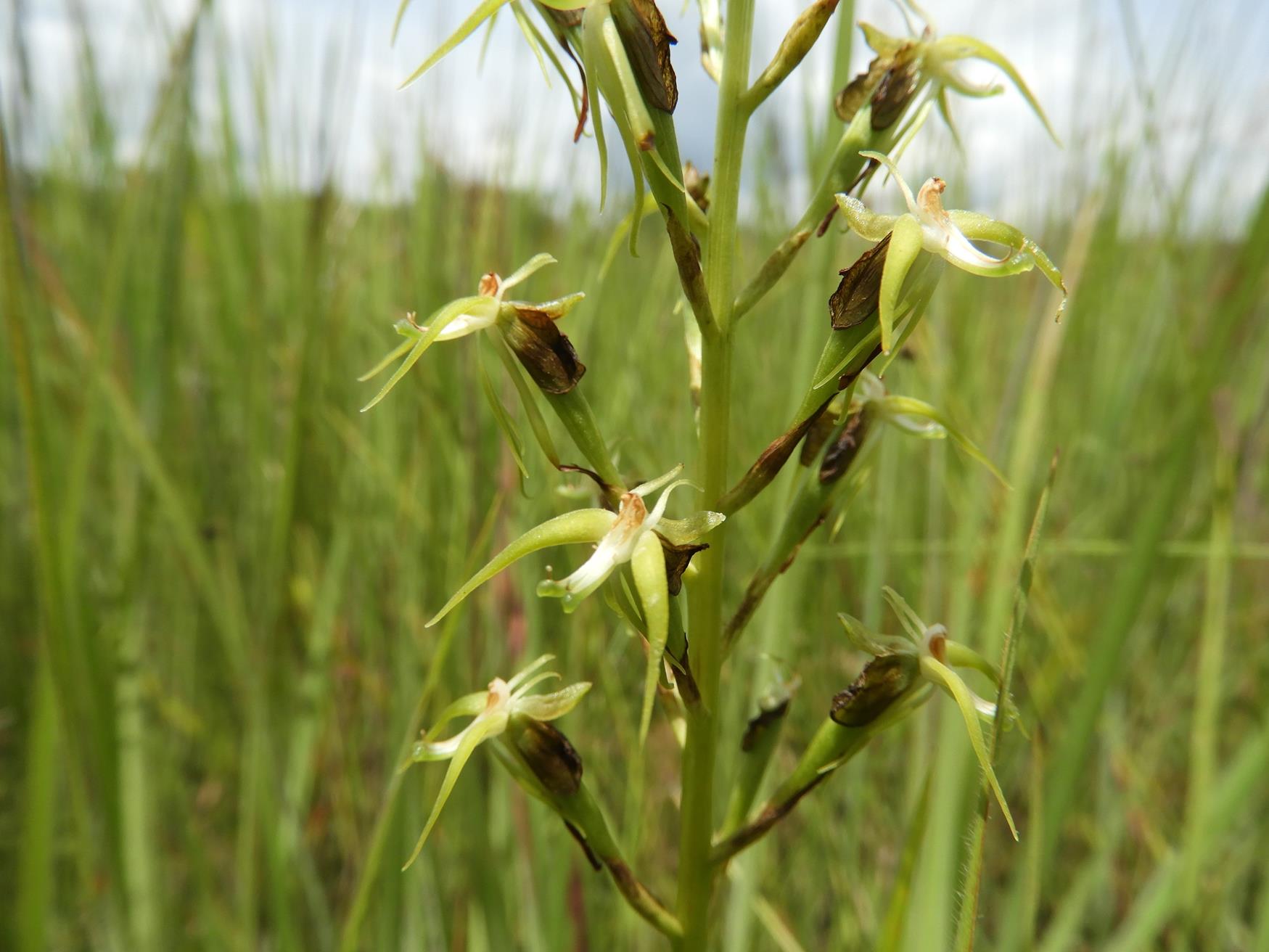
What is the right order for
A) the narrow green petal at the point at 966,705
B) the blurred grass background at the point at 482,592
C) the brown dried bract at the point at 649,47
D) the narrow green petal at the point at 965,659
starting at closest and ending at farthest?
the narrow green petal at the point at 966,705 < the brown dried bract at the point at 649,47 < the narrow green petal at the point at 965,659 < the blurred grass background at the point at 482,592

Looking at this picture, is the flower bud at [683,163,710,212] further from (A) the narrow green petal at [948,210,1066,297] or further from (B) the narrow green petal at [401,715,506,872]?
(B) the narrow green petal at [401,715,506,872]

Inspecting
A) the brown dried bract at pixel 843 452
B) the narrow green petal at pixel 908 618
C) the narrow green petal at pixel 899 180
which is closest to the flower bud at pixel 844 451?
the brown dried bract at pixel 843 452

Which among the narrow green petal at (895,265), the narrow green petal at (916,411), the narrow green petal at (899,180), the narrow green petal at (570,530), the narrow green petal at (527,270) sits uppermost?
the narrow green petal at (899,180)

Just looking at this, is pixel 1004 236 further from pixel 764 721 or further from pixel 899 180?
pixel 764 721

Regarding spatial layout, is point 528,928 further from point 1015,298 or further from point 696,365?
point 1015,298

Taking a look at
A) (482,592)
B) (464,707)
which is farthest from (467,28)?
(482,592)

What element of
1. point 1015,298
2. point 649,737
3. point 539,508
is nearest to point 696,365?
point 539,508

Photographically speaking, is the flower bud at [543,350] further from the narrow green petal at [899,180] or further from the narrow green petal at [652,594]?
the narrow green petal at [899,180]
